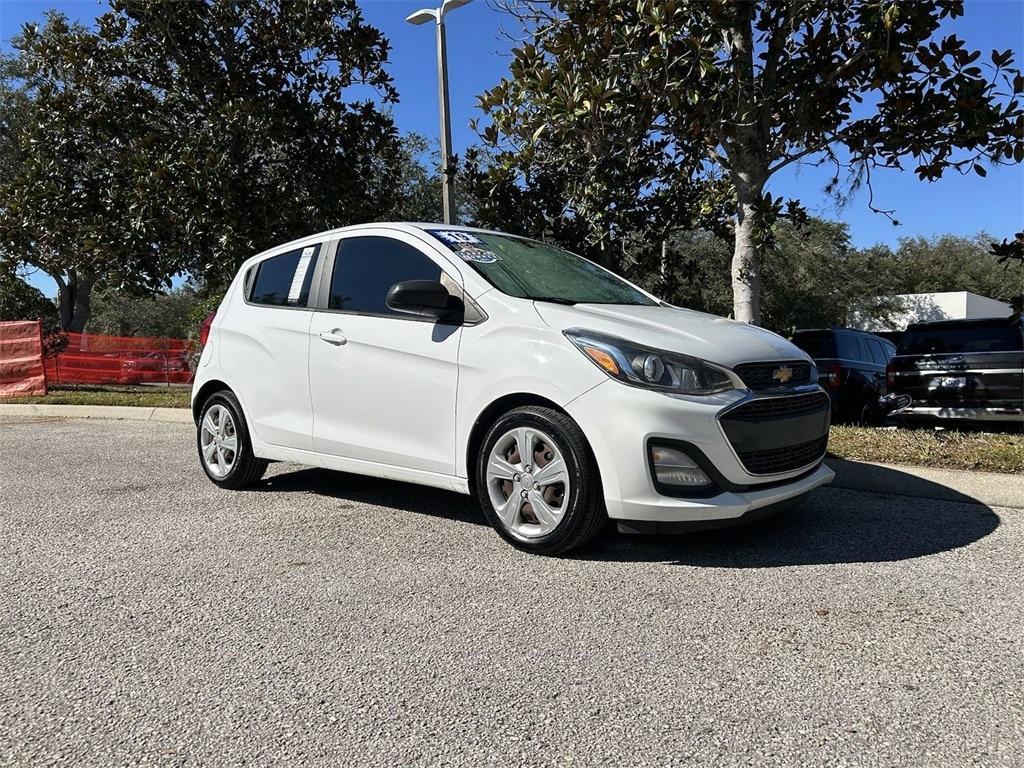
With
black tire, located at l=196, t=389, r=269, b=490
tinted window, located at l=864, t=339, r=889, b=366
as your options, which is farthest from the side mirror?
tinted window, located at l=864, t=339, r=889, b=366

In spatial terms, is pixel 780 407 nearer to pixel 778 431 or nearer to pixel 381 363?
pixel 778 431

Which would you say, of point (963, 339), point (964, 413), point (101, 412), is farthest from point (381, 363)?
point (101, 412)

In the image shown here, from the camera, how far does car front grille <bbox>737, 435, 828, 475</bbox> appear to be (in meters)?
3.69

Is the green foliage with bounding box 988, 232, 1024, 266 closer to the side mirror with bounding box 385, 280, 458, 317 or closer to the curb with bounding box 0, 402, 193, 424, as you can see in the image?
the side mirror with bounding box 385, 280, 458, 317

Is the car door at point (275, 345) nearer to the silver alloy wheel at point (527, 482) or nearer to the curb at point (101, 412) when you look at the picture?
the silver alloy wheel at point (527, 482)

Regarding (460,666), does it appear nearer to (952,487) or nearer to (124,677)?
(124,677)

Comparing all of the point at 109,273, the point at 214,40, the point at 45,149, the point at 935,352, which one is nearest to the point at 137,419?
the point at 109,273

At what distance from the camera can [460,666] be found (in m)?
2.66

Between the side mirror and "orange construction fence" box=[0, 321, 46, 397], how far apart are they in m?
12.1

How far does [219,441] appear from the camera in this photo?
559 centimetres

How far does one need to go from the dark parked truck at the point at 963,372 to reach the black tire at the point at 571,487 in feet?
20.2

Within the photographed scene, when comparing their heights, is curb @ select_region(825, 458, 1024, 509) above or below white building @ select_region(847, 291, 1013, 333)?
below

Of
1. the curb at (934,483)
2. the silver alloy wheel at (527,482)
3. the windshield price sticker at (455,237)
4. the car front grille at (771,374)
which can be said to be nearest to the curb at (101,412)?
the windshield price sticker at (455,237)

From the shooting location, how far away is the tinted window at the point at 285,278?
17.0 feet
